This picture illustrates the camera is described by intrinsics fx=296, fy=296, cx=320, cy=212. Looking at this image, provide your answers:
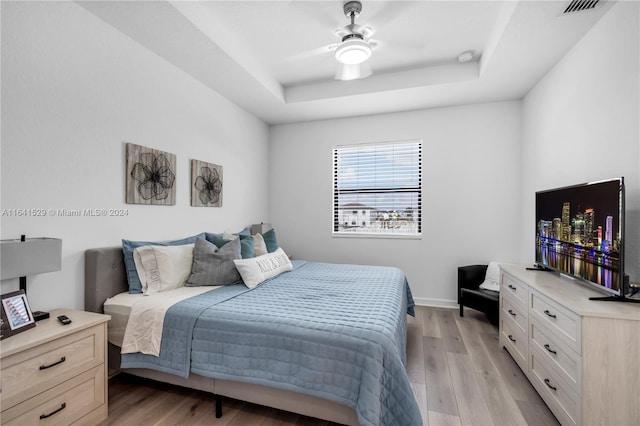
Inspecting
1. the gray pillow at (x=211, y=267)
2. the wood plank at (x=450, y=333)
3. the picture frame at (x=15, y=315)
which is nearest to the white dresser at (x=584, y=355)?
the wood plank at (x=450, y=333)

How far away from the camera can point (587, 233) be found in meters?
1.90

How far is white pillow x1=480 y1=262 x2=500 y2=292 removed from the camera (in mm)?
3381

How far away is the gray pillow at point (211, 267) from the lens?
2.49 m

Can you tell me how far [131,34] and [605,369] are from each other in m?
3.69

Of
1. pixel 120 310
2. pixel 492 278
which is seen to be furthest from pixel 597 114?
pixel 120 310

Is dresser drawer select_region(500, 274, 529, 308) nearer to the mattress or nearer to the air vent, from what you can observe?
the air vent

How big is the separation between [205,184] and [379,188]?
7.67 feet

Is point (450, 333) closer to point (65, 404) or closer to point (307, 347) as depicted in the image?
point (307, 347)

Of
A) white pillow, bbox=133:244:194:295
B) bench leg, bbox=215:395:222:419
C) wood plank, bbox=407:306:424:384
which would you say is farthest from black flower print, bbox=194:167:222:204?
wood plank, bbox=407:306:424:384

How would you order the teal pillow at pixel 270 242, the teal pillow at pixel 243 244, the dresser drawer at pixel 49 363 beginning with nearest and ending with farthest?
the dresser drawer at pixel 49 363
the teal pillow at pixel 243 244
the teal pillow at pixel 270 242

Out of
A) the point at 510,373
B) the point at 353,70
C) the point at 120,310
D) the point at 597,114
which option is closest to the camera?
the point at 120,310

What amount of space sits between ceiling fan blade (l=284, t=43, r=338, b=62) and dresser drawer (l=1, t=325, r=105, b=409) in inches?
110

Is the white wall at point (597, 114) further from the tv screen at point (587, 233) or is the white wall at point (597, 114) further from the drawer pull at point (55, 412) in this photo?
the drawer pull at point (55, 412)

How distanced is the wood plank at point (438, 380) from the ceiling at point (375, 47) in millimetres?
2638
